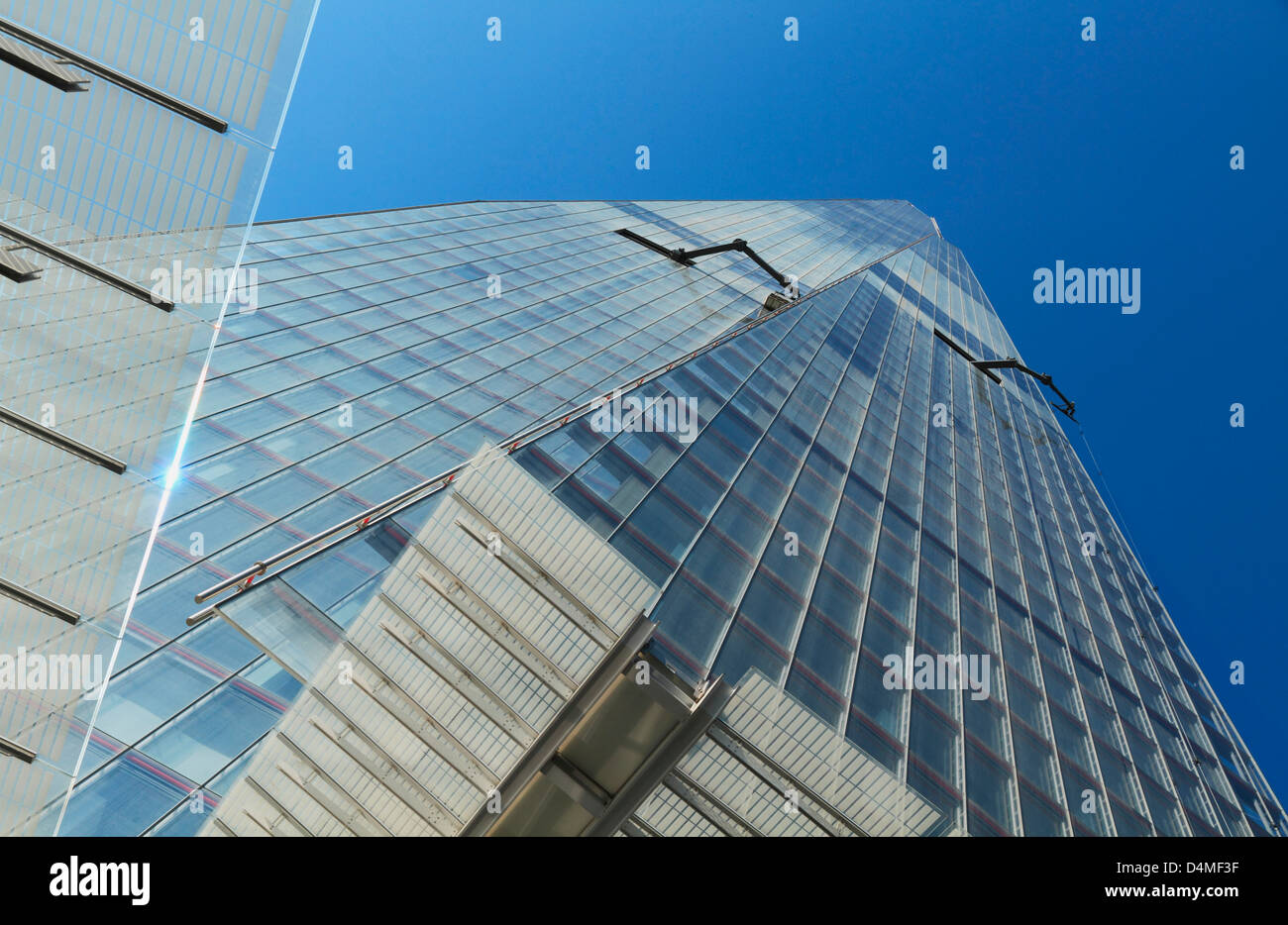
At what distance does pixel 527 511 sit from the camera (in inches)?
340

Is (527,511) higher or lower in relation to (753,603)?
higher

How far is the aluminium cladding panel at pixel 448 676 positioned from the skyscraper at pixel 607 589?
0.11 feet

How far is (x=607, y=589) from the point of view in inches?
321

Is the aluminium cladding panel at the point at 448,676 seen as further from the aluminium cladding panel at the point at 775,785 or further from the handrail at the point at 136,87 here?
the handrail at the point at 136,87

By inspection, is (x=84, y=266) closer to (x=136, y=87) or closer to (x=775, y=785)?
(x=136, y=87)

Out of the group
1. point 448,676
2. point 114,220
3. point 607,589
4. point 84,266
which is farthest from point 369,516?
point 607,589

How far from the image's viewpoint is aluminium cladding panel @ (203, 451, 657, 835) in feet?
26.5

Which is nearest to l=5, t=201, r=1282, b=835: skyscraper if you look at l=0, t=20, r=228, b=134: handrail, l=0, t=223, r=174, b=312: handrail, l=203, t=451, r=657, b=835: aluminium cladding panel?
l=203, t=451, r=657, b=835: aluminium cladding panel

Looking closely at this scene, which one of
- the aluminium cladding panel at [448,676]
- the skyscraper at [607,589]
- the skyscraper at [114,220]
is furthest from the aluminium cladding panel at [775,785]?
the skyscraper at [114,220]

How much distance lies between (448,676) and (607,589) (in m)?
1.79
